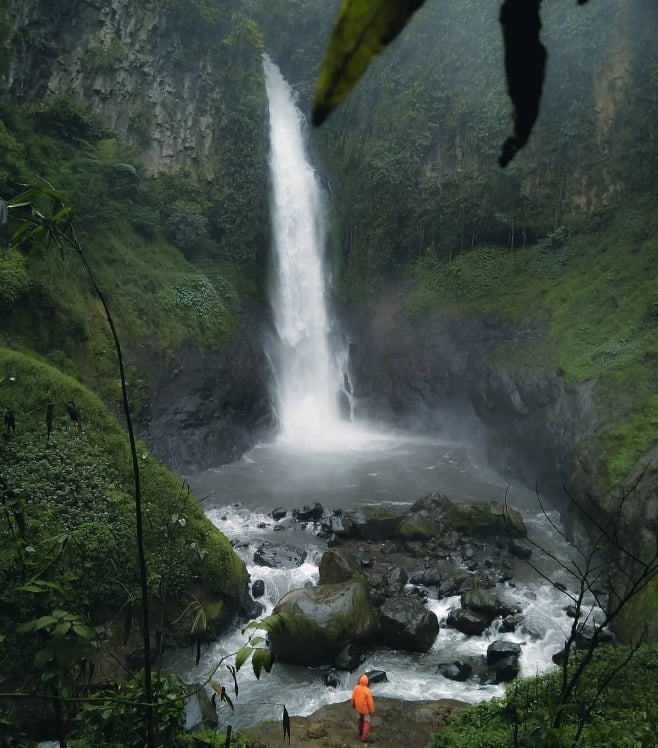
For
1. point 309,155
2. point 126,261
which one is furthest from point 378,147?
point 126,261

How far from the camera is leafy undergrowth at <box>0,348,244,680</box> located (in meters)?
8.15

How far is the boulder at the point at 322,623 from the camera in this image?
8.72 m

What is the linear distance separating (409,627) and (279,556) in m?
3.55

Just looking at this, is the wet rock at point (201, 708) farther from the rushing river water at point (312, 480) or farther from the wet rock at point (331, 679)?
the wet rock at point (331, 679)

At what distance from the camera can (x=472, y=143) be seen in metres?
22.9

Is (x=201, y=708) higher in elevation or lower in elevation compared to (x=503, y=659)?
higher

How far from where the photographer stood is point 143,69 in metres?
21.6

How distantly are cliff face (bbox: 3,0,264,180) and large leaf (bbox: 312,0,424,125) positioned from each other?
70.9ft

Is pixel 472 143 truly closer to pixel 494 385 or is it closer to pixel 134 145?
pixel 494 385

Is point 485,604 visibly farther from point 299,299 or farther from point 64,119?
point 64,119

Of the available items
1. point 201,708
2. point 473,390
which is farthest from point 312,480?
point 201,708

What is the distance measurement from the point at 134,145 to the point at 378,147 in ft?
33.3

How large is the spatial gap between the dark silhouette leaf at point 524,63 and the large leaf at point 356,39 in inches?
7.8

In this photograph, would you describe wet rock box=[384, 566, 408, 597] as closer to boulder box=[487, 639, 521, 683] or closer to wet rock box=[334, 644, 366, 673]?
wet rock box=[334, 644, 366, 673]
